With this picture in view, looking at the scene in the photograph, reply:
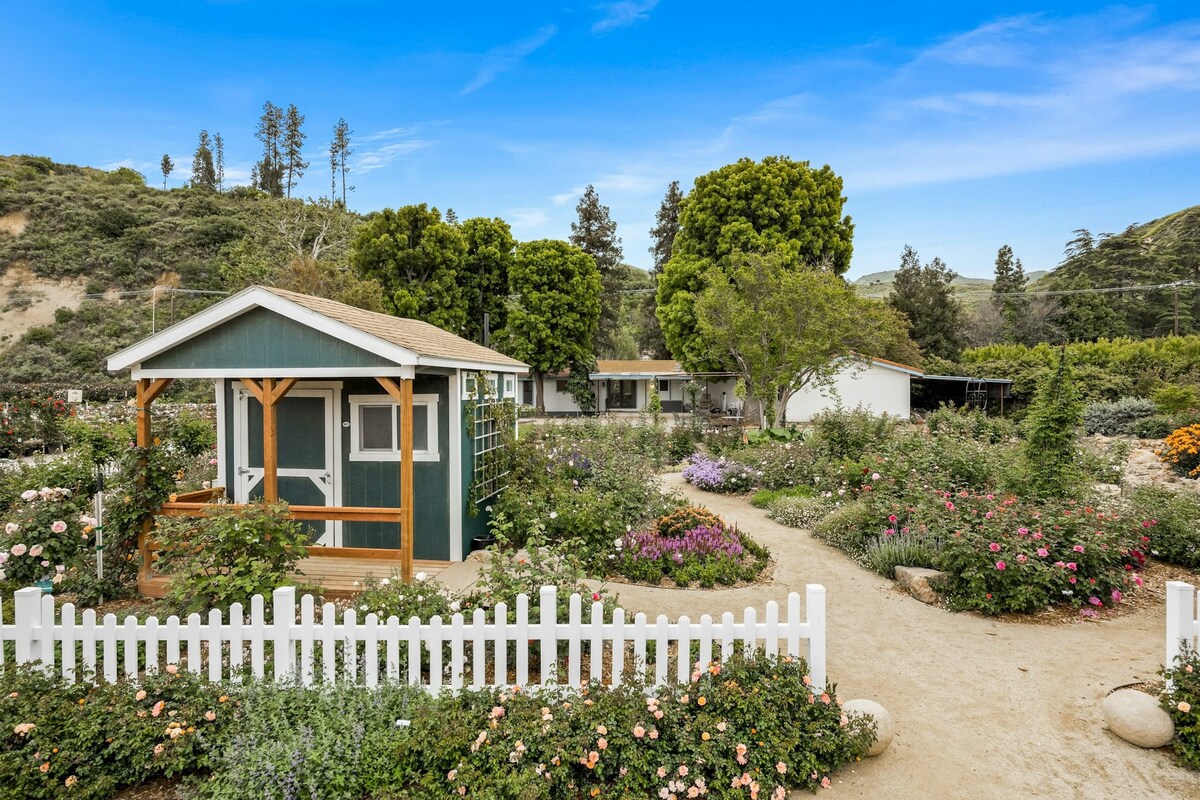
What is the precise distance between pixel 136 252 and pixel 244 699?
47.7m

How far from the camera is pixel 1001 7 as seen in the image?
1027 centimetres

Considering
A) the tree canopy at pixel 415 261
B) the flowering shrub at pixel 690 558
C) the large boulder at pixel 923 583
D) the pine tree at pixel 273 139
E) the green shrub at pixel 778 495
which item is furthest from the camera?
the pine tree at pixel 273 139

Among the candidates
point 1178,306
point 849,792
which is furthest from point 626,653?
point 1178,306

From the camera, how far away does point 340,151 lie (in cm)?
4853

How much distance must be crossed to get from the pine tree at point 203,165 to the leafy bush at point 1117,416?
3034 inches

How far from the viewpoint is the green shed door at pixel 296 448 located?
723cm

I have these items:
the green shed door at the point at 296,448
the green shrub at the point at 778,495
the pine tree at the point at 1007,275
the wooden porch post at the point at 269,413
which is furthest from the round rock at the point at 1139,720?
the pine tree at the point at 1007,275

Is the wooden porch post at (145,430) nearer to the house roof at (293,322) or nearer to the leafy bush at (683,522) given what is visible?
the house roof at (293,322)

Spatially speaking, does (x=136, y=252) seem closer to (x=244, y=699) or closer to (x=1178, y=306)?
(x=244, y=699)

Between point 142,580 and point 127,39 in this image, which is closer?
point 142,580

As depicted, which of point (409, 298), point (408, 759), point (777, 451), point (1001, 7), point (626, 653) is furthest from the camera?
point (409, 298)

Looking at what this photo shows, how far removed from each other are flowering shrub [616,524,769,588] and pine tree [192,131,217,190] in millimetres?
74988

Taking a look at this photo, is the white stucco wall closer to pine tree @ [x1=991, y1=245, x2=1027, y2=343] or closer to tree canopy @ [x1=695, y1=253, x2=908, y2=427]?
tree canopy @ [x1=695, y1=253, x2=908, y2=427]

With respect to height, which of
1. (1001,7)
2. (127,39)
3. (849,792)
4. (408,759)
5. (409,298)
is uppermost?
(127,39)
